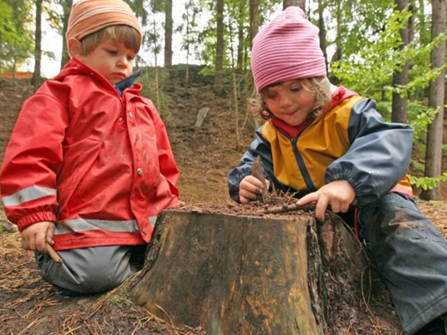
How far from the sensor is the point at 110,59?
8.38 feet

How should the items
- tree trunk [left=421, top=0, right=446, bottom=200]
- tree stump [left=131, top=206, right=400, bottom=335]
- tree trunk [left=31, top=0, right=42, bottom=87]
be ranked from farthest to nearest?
tree trunk [left=31, top=0, right=42, bottom=87] < tree trunk [left=421, top=0, right=446, bottom=200] < tree stump [left=131, top=206, right=400, bottom=335]

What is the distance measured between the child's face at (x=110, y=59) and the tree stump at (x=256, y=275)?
1220mm

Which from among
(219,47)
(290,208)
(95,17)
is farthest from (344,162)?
(219,47)

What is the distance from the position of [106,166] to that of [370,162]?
1650mm

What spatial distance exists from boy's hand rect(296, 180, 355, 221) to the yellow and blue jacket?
50 millimetres

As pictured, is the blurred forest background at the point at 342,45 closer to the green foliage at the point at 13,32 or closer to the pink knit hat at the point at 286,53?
the green foliage at the point at 13,32

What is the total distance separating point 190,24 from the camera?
1578cm

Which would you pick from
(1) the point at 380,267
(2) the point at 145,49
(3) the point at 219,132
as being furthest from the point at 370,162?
(3) the point at 219,132

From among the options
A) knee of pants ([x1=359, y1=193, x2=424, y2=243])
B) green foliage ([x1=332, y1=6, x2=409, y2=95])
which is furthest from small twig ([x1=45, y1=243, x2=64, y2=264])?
green foliage ([x1=332, y1=6, x2=409, y2=95])

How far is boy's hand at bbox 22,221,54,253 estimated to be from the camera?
2.03m

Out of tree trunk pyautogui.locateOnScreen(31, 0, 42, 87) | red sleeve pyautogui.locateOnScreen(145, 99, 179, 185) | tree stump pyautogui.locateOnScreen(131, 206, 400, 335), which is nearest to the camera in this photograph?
tree stump pyautogui.locateOnScreen(131, 206, 400, 335)

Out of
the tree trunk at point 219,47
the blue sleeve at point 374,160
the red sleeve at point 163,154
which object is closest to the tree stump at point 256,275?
the blue sleeve at point 374,160

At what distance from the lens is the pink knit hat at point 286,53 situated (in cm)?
225

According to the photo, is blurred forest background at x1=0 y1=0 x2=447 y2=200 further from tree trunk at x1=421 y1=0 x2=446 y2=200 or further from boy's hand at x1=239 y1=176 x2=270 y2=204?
boy's hand at x1=239 y1=176 x2=270 y2=204
